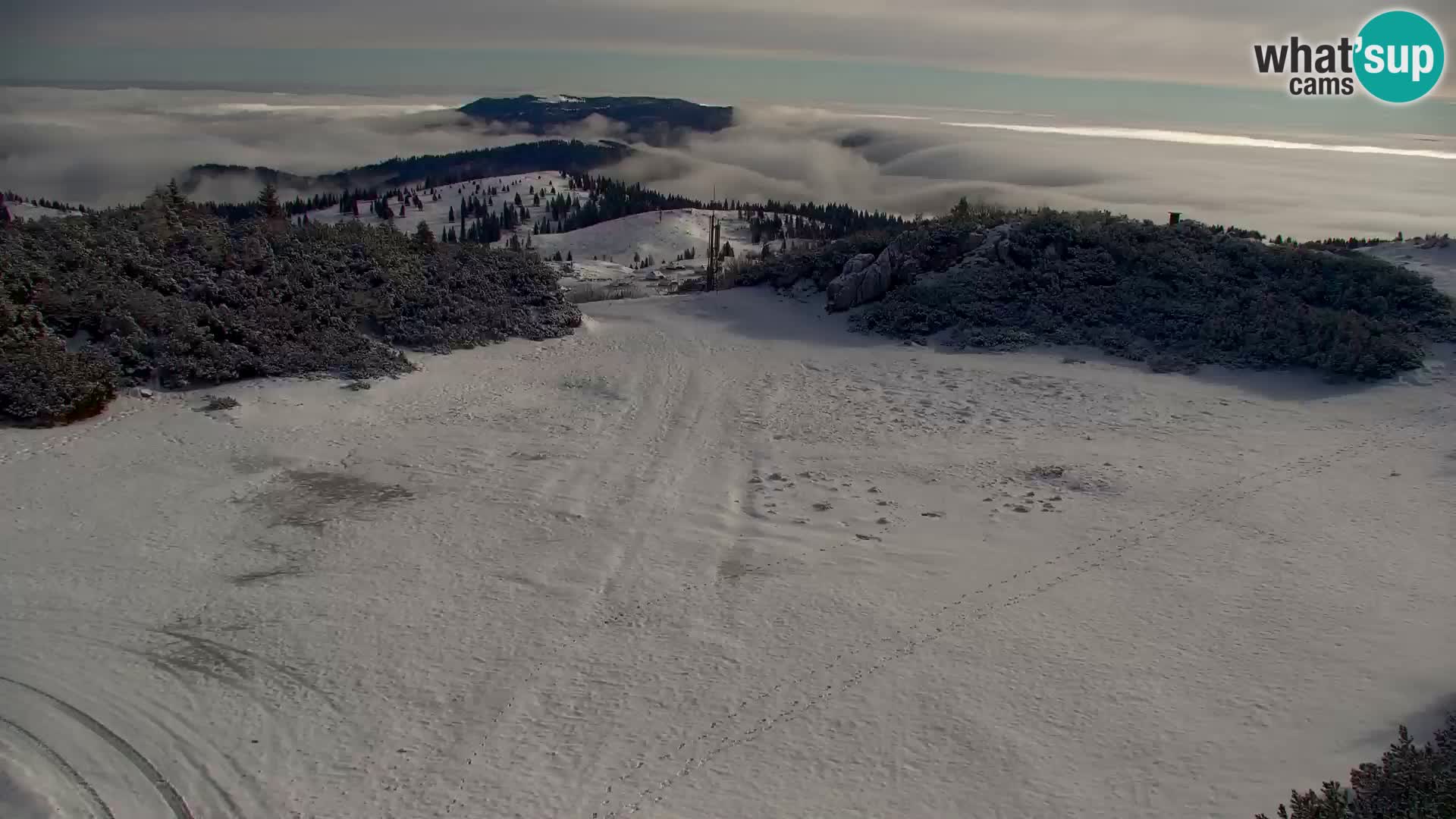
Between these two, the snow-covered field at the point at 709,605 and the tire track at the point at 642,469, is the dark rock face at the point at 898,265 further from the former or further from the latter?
the snow-covered field at the point at 709,605

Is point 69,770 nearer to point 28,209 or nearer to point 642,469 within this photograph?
point 642,469

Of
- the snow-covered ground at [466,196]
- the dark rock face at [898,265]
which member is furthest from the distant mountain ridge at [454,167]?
the dark rock face at [898,265]

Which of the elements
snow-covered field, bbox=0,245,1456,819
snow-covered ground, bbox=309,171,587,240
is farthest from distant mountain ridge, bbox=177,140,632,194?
snow-covered field, bbox=0,245,1456,819

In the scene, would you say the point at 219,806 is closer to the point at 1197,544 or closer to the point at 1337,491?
the point at 1197,544

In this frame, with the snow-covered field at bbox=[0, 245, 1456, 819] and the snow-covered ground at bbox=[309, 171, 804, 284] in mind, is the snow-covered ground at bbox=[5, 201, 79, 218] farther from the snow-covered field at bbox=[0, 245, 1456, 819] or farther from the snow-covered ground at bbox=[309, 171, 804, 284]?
the snow-covered field at bbox=[0, 245, 1456, 819]

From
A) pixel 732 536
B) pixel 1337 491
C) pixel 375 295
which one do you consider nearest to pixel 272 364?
pixel 375 295

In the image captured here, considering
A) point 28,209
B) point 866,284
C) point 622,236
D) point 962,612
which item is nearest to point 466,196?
point 622,236
